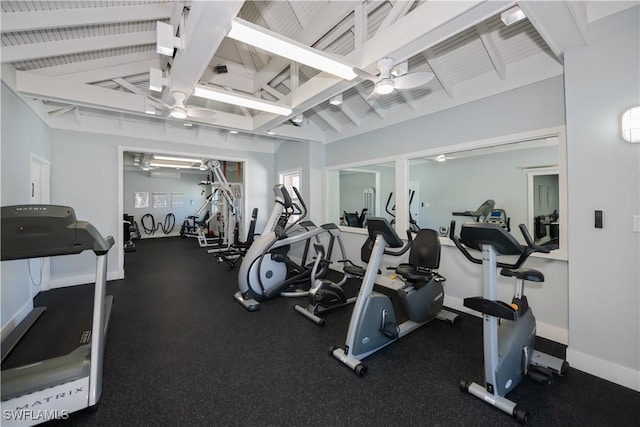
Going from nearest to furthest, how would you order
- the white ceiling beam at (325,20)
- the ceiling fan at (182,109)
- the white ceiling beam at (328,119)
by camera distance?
the white ceiling beam at (325,20)
the ceiling fan at (182,109)
the white ceiling beam at (328,119)

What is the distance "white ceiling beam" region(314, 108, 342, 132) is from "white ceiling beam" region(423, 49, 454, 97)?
6.83ft

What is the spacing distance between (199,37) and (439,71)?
267cm

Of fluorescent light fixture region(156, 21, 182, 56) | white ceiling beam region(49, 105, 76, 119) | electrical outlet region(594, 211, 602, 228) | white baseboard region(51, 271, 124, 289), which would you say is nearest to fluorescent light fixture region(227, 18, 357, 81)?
fluorescent light fixture region(156, 21, 182, 56)

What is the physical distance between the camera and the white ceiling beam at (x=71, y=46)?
105 inches

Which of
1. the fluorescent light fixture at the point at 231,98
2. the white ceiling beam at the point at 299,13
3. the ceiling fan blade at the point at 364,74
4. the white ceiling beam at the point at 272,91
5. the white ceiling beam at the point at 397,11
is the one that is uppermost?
the white ceiling beam at the point at 299,13

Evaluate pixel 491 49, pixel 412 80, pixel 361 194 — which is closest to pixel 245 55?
pixel 412 80

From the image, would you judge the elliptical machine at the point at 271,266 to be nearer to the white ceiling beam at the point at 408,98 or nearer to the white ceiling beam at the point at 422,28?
the white ceiling beam at the point at 422,28

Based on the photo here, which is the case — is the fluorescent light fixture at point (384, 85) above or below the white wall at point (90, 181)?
above

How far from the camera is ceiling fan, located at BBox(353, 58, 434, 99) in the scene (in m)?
2.35

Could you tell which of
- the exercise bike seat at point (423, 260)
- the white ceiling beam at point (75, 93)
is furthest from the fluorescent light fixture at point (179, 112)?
the exercise bike seat at point (423, 260)

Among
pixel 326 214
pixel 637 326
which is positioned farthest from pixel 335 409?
pixel 326 214

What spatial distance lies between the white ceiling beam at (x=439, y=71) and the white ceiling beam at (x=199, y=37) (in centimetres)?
228

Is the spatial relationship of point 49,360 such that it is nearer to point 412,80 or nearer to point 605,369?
point 412,80

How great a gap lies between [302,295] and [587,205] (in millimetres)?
3167
